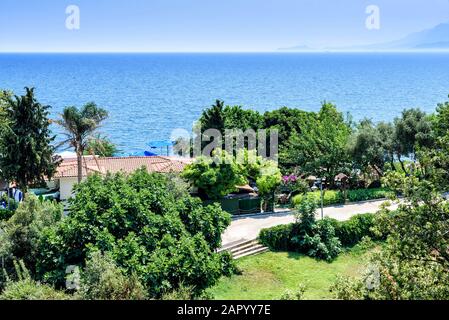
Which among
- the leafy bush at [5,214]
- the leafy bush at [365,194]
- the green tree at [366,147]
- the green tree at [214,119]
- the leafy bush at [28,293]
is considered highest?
the green tree at [214,119]

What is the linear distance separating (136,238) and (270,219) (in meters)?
15.6

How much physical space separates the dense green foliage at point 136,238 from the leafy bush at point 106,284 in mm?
1285

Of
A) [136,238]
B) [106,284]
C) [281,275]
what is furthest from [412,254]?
[281,275]

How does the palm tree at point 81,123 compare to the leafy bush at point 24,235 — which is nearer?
the leafy bush at point 24,235

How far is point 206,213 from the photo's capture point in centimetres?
2436

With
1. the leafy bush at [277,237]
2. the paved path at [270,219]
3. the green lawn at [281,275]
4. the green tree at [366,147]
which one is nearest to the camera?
the green lawn at [281,275]

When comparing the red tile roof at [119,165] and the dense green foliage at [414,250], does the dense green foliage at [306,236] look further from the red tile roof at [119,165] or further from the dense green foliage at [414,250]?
the dense green foliage at [414,250]

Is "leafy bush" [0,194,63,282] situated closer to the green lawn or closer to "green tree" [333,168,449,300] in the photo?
the green lawn

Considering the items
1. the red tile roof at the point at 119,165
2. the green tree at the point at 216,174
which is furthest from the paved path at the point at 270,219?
the red tile roof at the point at 119,165

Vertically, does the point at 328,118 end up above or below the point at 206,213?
above

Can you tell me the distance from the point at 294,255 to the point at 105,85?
178 m

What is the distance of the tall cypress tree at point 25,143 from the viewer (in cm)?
3372
